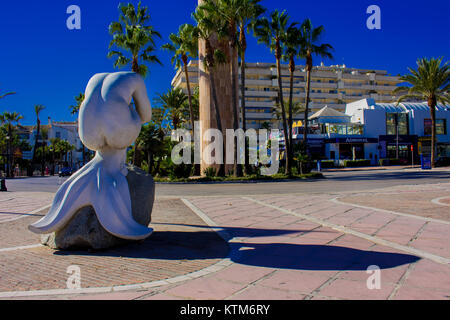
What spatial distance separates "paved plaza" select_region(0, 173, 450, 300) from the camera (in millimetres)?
3391

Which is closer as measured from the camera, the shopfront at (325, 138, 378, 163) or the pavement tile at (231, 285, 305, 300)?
the pavement tile at (231, 285, 305, 300)

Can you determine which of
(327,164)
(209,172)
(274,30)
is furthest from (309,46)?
(327,164)

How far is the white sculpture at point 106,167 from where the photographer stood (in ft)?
16.6

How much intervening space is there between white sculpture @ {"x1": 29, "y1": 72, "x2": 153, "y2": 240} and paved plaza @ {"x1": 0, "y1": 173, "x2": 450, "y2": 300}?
0.45 meters

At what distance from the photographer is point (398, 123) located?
163 ft

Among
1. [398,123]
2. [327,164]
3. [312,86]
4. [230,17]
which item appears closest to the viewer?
[230,17]

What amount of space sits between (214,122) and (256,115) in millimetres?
46958

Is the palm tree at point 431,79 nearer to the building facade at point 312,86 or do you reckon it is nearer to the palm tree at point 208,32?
the palm tree at point 208,32

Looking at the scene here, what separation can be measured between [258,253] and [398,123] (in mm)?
51985

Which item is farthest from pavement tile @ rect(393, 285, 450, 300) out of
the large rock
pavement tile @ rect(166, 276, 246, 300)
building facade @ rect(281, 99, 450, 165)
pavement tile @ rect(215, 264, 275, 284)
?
building facade @ rect(281, 99, 450, 165)

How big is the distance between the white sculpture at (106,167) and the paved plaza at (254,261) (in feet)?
Result: 1.49

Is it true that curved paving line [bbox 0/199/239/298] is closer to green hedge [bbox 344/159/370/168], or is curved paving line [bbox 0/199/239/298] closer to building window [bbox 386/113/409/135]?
green hedge [bbox 344/159/370/168]

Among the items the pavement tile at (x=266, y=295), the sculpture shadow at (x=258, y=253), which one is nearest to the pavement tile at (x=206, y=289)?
the pavement tile at (x=266, y=295)

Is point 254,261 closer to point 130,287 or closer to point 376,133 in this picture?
point 130,287
